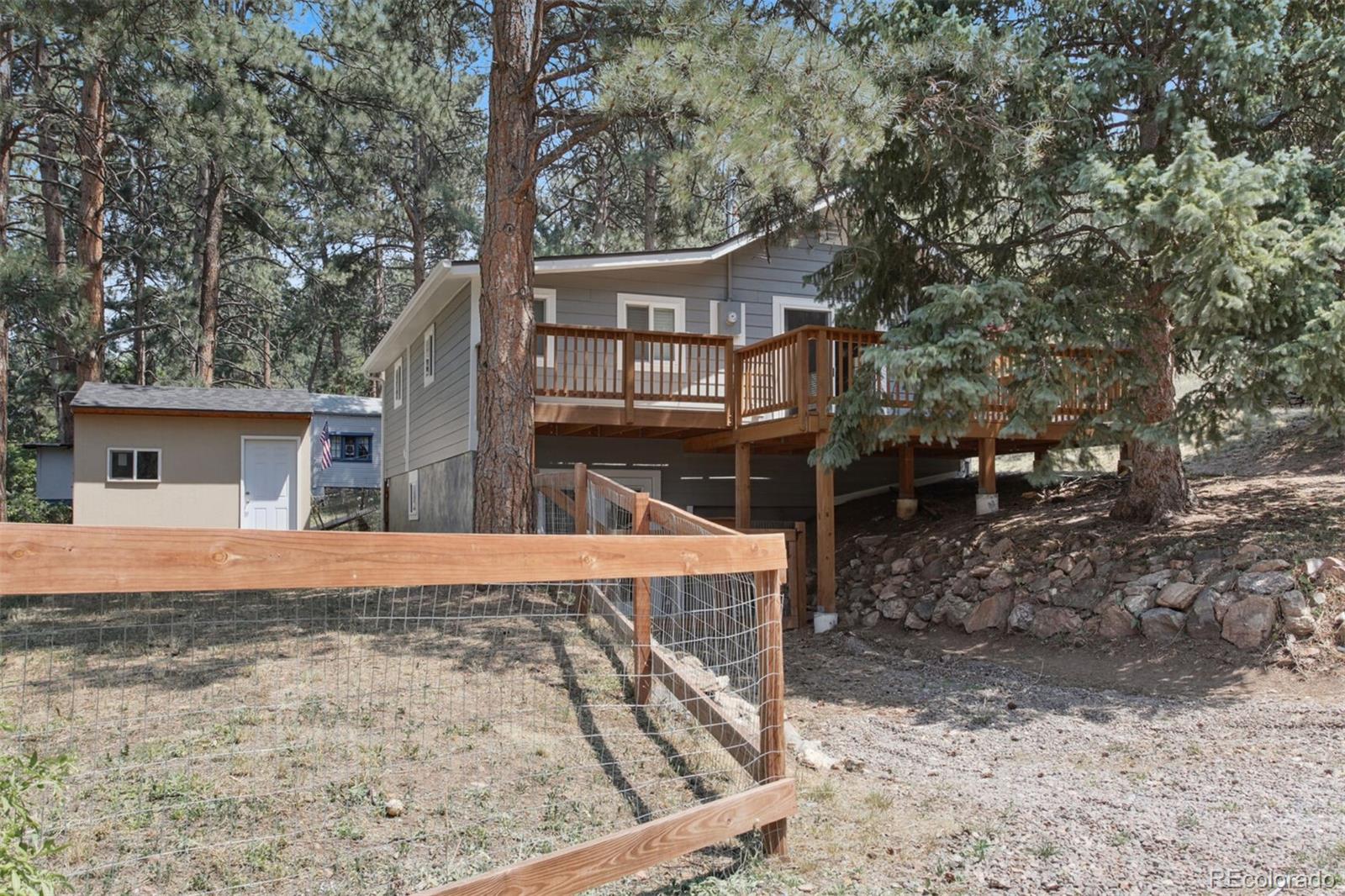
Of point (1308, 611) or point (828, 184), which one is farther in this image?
point (828, 184)

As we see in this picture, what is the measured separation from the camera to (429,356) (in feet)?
48.0

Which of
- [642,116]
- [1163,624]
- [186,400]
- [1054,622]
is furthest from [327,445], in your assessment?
[1163,624]

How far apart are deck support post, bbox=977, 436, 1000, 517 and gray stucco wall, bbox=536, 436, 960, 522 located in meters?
3.08

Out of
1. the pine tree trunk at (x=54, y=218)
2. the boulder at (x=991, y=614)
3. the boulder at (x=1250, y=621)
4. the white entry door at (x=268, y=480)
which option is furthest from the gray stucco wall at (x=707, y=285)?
the pine tree trunk at (x=54, y=218)

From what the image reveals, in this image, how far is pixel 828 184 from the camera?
886cm

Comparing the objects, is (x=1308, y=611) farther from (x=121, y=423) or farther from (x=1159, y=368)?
(x=121, y=423)

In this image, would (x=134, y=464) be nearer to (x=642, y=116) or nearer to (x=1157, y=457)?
(x=642, y=116)

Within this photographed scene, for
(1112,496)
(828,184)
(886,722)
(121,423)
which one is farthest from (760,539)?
(121,423)

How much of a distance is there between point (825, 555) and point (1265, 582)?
4.00 meters

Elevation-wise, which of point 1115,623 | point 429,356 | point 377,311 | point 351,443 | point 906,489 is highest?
point 377,311

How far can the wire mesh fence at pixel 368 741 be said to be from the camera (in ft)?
10.5

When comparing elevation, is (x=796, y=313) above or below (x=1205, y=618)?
above

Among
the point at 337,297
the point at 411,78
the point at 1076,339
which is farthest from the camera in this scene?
the point at 337,297

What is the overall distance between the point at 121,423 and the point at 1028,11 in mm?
14998
